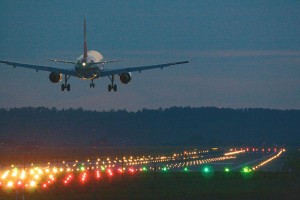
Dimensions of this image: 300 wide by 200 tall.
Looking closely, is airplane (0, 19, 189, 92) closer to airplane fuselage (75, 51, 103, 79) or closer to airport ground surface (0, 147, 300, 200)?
airplane fuselage (75, 51, 103, 79)

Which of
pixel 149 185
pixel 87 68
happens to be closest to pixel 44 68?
pixel 87 68

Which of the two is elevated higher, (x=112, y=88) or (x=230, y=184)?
(x=112, y=88)

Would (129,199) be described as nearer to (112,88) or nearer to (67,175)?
(67,175)

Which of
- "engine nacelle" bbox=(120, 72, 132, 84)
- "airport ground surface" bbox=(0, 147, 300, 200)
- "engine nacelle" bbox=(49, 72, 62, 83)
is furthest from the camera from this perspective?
"engine nacelle" bbox=(120, 72, 132, 84)

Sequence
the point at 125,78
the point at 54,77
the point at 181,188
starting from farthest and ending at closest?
the point at 125,78, the point at 54,77, the point at 181,188

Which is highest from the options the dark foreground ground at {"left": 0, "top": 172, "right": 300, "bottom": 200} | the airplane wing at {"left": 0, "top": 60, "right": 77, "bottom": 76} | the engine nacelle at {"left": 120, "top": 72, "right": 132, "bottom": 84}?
the airplane wing at {"left": 0, "top": 60, "right": 77, "bottom": 76}

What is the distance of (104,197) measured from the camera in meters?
50.5

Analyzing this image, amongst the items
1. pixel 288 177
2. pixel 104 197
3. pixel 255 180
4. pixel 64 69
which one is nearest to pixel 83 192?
pixel 104 197

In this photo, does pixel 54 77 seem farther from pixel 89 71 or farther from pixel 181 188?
pixel 181 188

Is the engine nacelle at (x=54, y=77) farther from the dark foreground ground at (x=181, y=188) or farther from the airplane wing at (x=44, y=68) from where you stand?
the dark foreground ground at (x=181, y=188)

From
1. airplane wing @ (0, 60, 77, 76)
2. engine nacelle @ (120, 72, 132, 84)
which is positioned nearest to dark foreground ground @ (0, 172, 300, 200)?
engine nacelle @ (120, 72, 132, 84)

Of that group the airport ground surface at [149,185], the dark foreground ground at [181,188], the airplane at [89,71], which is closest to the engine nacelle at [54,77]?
the airplane at [89,71]

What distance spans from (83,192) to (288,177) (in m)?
21.6

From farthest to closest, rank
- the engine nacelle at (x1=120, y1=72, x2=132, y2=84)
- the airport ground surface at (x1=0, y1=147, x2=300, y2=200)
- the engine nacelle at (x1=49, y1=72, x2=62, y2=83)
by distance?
the engine nacelle at (x1=120, y1=72, x2=132, y2=84) < the engine nacelle at (x1=49, y1=72, x2=62, y2=83) < the airport ground surface at (x1=0, y1=147, x2=300, y2=200)
